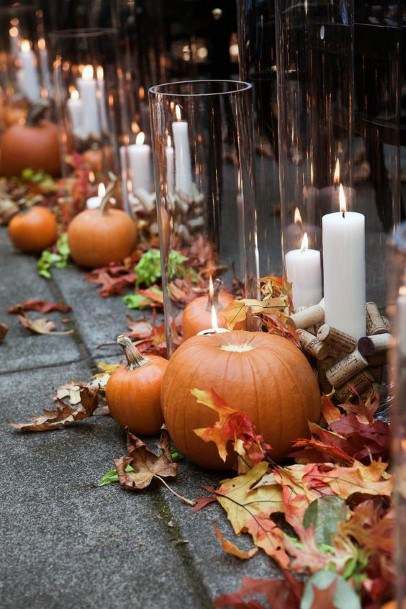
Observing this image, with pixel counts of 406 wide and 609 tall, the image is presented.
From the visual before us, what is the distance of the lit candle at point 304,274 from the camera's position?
2.55 meters

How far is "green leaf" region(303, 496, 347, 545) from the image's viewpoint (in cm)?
188

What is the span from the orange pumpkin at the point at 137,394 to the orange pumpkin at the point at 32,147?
3062 mm

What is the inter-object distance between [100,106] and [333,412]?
2.51 metres

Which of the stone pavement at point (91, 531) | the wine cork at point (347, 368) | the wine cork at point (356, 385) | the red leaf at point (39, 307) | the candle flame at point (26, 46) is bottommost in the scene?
the stone pavement at point (91, 531)

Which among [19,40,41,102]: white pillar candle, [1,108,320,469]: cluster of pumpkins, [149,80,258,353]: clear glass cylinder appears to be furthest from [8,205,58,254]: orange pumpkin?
[19,40,41,102]: white pillar candle

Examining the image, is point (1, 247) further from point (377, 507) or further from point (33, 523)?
point (377, 507)

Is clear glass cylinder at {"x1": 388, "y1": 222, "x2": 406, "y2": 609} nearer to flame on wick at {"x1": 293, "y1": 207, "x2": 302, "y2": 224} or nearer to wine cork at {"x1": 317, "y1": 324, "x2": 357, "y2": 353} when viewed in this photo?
wine cork at {"x1": 317, "y1": 324, "x2": 357, "y2": 353}

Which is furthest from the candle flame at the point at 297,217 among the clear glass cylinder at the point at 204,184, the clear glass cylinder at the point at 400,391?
the clear glass cylinder at the point at 400,391

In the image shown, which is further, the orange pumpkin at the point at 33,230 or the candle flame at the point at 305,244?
the orange pumpkin at the point at 33,230

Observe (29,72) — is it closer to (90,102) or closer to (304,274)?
(90,102)

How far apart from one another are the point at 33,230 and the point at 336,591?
9.22 feet

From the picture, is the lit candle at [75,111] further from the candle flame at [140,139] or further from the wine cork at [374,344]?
the wine cork at [374,344]

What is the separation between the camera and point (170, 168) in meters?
2.58

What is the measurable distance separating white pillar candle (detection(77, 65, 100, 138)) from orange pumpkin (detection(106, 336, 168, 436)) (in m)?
2.24
